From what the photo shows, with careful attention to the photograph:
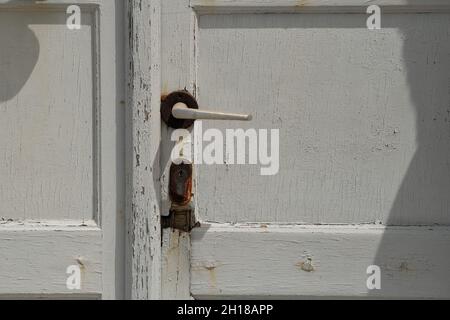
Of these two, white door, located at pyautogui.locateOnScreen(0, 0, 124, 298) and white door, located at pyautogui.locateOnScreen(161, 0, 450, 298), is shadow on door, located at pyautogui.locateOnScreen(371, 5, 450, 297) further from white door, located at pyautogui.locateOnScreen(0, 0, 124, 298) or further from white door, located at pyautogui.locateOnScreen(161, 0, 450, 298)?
white door, located at pyautogui.locateOnScreen(0, 0, 124, 298)

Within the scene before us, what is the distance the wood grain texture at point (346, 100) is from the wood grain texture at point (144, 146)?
97mm

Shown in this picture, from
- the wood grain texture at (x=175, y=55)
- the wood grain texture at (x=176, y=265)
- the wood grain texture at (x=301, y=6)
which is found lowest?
the wood grain texture at (x=176, y=265)

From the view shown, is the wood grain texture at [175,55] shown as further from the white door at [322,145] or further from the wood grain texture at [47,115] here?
the wood grain texture at [47,115]

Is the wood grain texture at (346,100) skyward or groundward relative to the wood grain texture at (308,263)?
skyward

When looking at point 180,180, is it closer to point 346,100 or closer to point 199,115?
point 199,115

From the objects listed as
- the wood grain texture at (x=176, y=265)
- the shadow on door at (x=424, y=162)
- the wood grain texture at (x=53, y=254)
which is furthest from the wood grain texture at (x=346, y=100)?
the wood grain texture at (x=53, y=254)

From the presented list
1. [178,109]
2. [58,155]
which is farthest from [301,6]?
[58,155]

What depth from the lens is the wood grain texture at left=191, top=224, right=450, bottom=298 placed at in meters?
1.81

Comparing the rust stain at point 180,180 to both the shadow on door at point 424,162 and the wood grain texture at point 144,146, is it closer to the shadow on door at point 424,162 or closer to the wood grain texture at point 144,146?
the wood grain texture at point 144,146

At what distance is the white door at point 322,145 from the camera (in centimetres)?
180

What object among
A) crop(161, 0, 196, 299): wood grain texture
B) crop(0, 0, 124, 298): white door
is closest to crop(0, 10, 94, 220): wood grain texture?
crop(0, 0, 124, 298): white door

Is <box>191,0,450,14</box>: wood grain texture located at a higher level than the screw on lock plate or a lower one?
higher

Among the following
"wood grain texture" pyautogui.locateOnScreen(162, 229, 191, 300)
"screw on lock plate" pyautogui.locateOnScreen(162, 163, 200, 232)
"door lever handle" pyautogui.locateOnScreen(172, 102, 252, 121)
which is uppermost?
"door lever handle" pyautogui.locateOnScreen(172, 102, 252, 121)

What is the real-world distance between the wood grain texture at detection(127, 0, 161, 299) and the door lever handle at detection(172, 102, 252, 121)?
0.14 feet
